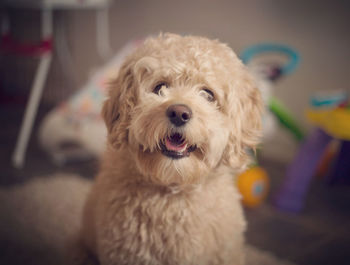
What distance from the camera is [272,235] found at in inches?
69.2

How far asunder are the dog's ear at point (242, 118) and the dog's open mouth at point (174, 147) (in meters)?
0.14

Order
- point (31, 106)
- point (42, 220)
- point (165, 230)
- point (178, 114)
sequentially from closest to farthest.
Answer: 1. point (178, 114)
2. point (165, 230)
3. point (42, 220)
4. point (31, 106)

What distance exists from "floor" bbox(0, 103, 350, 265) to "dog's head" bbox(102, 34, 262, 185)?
77cm

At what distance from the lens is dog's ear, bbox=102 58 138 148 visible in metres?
1.05

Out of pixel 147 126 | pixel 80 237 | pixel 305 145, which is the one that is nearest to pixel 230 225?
pixel 147 126

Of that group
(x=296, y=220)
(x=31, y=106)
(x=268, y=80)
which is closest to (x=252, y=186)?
(x=296, y=220)

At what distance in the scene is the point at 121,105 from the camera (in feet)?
Answer: 3.47

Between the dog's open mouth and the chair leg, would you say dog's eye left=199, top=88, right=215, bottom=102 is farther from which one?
the chair leg

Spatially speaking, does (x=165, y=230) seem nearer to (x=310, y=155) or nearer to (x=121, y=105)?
(x=121, y=105)

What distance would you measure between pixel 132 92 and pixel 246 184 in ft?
3.53

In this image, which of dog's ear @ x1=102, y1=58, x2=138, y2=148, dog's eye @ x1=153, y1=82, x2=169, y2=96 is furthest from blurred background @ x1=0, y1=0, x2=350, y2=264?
dog's eye @ x1=153, y1=82, x2=169, y2=96

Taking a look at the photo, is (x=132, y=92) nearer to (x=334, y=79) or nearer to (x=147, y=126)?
(x=147, y=126)

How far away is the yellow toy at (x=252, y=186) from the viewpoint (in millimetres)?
1941

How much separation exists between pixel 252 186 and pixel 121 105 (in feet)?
3.65
